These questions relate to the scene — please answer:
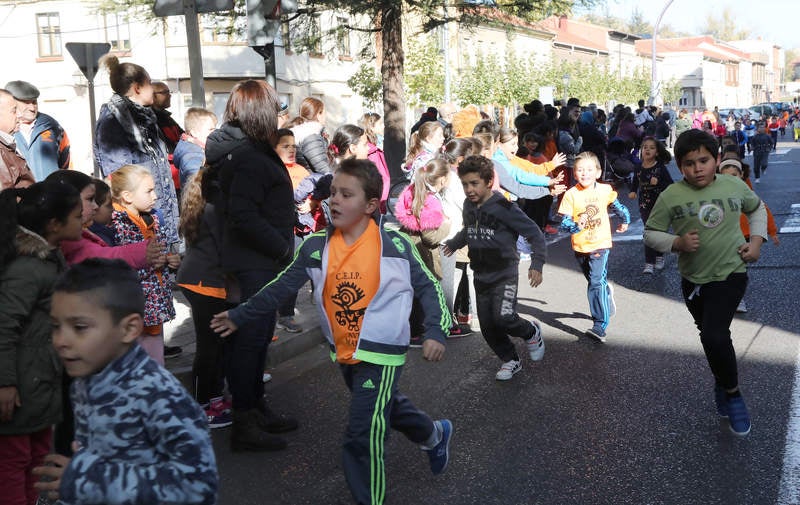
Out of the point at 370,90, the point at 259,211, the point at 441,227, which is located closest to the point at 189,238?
the point at 259,211

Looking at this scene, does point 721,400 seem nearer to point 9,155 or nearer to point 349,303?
point 349,303

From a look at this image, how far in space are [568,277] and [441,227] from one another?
4162mm

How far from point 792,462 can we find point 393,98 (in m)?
11.9

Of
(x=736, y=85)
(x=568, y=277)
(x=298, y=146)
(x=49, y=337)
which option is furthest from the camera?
(x=736, y=85)

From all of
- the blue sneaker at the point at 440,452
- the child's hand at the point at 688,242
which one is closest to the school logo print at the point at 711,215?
the child's hand at the point at 688,242

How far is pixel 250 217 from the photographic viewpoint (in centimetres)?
518

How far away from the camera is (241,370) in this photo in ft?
17.6

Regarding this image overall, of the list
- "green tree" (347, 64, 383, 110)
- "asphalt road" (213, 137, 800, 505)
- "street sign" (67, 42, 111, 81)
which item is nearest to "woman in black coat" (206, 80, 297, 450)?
"asphalt road" (213, 137, 800, 505)

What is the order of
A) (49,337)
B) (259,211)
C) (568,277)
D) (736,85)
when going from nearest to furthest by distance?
(49,337) → (259,211) → (568,277) → (736,85)

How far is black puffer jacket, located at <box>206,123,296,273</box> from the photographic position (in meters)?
5.21

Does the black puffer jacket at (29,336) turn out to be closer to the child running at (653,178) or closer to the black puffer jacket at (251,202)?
the black puffer jacket at (251,202)

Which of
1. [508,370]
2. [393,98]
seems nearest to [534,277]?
[508,370]

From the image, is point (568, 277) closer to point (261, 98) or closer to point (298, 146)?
point (298, 146)

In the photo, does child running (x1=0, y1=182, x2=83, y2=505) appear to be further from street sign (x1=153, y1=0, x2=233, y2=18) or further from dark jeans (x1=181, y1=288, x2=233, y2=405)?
street sign (x1=153, y1=0, x2=233, y2=18)
